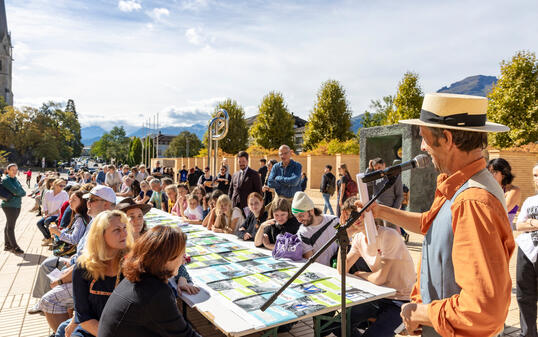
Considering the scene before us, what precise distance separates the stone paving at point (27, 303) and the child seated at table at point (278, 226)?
39.0 inches

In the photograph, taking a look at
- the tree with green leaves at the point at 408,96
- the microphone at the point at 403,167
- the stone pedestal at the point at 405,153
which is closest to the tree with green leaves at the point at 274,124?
the tree with green leaves at the point at 408,96

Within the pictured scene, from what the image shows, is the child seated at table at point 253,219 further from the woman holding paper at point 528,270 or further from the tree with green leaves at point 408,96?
the tree with green leaves at point 408,96

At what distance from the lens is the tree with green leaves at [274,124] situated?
3762 centimetres

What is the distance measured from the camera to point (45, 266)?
4.12m

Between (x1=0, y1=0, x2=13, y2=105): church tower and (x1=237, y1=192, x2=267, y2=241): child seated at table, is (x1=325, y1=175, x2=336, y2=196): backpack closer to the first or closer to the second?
(x1=237, y1=192, x2=267, y2=241): child seated at table

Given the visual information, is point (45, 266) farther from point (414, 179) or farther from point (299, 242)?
point (414, 179)

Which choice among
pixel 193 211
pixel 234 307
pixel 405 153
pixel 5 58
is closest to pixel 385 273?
pixel 234 307

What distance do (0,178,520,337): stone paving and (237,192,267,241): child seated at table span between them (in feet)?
3.97

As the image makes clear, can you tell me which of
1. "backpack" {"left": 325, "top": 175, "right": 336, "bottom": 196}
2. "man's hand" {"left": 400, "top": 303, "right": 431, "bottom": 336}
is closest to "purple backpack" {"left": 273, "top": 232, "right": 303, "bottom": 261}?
"man's hand" {"left": 400, "top": 303, "right": 431, "bottom": 336}

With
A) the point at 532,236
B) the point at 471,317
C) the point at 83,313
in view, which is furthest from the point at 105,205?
the point at 532,236

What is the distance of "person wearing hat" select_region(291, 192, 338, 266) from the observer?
12.6ft

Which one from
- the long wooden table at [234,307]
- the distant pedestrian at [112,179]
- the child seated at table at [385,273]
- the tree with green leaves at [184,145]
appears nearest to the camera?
the long wooden table at [234,307]

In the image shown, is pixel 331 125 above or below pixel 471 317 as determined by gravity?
above

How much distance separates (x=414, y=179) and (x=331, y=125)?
24.3 meters
